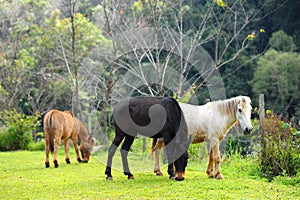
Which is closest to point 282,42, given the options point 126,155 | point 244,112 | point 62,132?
point 62,132

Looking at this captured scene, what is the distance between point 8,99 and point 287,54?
54.9ft

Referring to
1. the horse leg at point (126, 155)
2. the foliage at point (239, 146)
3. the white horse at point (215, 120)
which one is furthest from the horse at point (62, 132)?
the foliage at point (239, 146)

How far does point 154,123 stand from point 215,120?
1182 mm

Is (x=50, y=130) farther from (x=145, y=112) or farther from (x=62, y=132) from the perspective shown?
(x=145, y=112)

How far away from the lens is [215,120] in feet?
27.2

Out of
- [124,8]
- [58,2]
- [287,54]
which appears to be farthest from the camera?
[287,54]

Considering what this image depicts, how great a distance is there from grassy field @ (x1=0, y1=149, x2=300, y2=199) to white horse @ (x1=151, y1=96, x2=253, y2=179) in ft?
1.66

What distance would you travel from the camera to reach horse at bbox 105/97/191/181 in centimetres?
808

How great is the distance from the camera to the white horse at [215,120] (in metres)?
8.02

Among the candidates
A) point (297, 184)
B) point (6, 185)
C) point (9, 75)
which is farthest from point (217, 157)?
point (9, 75)

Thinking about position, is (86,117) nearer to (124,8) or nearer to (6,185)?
(124,8)

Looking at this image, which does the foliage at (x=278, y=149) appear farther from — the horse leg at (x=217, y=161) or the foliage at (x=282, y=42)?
the foliage at (x=282, y=42)

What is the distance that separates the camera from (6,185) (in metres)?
7.66

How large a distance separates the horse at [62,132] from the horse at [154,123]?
2860 mm
